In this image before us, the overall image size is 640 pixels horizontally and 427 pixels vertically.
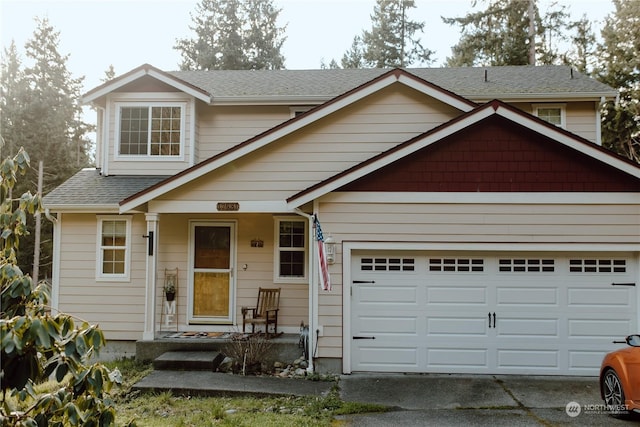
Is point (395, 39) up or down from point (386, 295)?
up

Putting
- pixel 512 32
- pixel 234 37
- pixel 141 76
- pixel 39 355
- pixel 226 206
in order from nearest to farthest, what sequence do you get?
pixel 39 355 < pixel 226 206 < pixel 141 76 < pixel 512 32 < pixel 234 37

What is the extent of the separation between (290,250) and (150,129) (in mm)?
4476

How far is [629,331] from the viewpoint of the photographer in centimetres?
820

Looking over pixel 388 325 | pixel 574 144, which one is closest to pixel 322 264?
pixel 388 325

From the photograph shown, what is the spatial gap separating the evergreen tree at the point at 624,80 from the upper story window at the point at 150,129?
60.3 feet

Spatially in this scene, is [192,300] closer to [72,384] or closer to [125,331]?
[125,331]

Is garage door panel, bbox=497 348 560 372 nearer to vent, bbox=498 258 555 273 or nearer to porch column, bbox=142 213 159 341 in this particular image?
vent, bbox=498 258 555 273

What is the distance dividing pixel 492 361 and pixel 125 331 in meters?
7.25

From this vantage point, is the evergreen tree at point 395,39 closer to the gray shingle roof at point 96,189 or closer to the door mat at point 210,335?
the gray shingle roof at point 96,189

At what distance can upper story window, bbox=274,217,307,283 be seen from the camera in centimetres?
1039

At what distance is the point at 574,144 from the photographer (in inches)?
317

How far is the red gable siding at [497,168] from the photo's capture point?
824cm

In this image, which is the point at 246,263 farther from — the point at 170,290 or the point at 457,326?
the point at 457,326

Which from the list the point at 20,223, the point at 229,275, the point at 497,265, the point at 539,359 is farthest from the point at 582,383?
the point at 20,223
